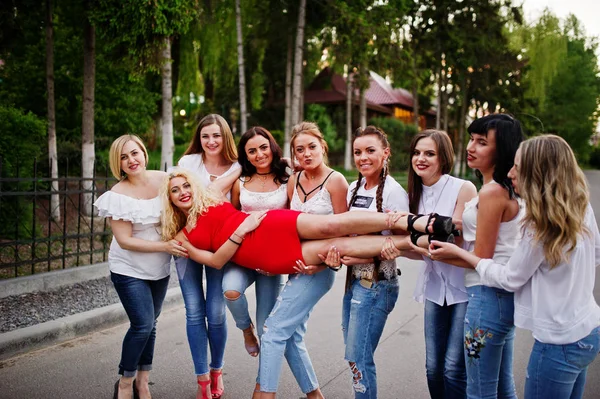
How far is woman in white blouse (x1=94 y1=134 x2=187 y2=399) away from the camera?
142 inches

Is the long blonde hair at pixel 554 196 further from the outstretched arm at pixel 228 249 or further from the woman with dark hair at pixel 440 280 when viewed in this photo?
the outstretched arm at pixel 228 249

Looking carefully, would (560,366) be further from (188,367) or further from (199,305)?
(188,367)

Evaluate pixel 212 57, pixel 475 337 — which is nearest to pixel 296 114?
pixel 212 57

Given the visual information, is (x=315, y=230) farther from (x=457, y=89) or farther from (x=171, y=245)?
(x=457, y=89)

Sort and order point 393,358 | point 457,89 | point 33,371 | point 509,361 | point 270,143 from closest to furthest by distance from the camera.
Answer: point 509,361 → point 270,143 → point 33,371 → point 393,358 → point 457,89

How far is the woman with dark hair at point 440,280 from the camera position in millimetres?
2959

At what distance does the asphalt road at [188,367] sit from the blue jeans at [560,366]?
188 cm

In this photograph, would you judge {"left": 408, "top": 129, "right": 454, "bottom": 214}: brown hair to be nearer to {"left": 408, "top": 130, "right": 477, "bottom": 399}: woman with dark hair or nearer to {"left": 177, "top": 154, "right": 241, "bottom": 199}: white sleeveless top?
{"left": 408, "top": 130, "right": 477, "bottom": 399}: woman with dark hair

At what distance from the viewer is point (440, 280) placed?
308 centimetres

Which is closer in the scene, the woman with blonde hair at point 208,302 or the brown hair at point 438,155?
the brown hair at point 438,155

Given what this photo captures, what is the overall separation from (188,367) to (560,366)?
3278 millimetres

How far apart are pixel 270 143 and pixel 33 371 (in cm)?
289

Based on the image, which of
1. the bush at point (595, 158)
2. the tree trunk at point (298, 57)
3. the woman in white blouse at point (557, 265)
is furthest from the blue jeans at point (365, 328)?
the bush at point (595, 158)

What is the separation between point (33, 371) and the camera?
14.1 ft
